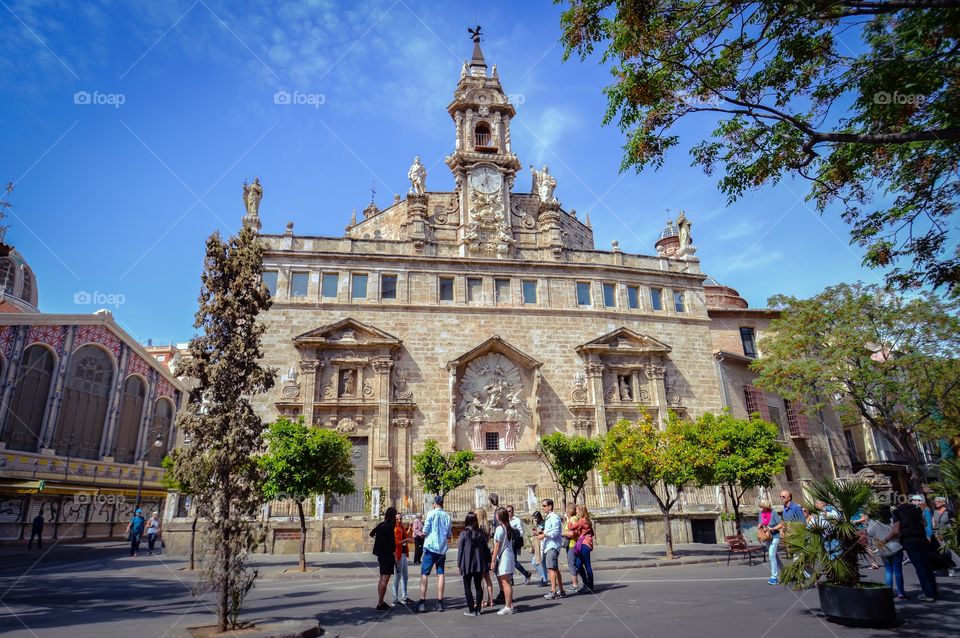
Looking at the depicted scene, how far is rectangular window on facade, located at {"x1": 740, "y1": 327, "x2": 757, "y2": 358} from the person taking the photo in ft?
109

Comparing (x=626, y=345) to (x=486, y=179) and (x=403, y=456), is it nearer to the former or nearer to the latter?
(x=486, y=179)

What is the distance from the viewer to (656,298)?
31891 mm

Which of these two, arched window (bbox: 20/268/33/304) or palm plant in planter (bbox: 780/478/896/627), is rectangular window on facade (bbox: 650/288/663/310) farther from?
arched window (bbox: 20/268/33/304)

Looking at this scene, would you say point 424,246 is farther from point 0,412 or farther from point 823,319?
point 0,412

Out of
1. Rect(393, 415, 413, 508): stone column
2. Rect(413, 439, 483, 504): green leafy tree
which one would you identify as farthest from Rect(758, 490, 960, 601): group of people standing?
Rect(393, 415, 413, 508): stone column

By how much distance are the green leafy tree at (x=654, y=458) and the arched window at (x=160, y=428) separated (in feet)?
112

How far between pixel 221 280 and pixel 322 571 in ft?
32.2

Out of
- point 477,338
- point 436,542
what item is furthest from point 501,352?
point 436,542

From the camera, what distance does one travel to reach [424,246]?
29906 mm

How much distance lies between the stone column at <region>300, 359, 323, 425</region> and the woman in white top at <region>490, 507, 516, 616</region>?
59.7 ft

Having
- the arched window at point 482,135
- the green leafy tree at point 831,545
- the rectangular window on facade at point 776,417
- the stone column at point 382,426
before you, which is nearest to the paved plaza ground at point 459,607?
the green leafy tree at point 831,545

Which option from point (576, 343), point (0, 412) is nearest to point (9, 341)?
point (0, 412)

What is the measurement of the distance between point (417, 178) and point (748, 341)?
21624mm

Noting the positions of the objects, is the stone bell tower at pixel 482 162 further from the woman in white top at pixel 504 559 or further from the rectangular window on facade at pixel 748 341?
Result: the woman in white top at pixel 504 559
